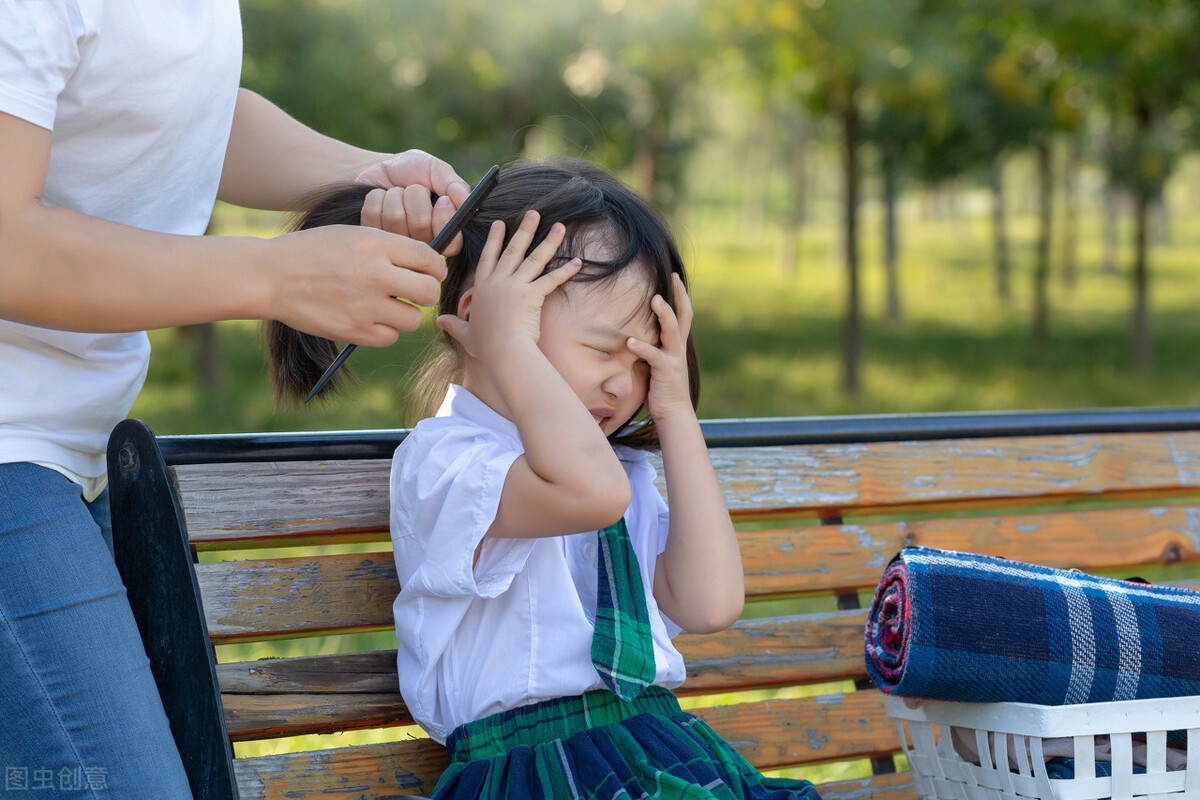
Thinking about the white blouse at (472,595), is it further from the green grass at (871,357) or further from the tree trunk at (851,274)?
the tree trunk at (851,274)

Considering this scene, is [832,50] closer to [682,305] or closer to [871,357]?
[871,357]

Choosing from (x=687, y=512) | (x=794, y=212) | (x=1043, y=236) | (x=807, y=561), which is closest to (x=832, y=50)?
→ (x=1043, y=236)

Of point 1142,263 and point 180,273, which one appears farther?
point 1142,263

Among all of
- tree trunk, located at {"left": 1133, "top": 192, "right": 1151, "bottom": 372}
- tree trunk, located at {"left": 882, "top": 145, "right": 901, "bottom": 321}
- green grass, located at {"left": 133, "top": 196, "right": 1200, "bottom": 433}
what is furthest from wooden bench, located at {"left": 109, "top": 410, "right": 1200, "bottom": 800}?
tree trunk, located at {"left": 882, "top": 145, "right": 901, "bottom": 321}

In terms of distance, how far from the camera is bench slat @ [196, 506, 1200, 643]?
1782 mm

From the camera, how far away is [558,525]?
1.52m

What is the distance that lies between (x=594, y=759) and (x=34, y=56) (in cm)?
110

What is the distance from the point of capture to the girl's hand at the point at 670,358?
1.69m

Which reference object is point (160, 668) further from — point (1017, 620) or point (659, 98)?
point (659, 98)

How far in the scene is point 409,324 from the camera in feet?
4.52

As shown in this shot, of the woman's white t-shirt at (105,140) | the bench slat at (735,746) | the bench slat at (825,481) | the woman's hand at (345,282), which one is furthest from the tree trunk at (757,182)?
the woman's hand at (345,282)

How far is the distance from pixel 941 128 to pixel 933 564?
782cm

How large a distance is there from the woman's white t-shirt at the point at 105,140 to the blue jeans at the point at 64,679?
103mm

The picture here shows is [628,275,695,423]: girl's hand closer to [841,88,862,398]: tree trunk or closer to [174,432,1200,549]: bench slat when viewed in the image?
[174,432,1200,549]: bench slat
